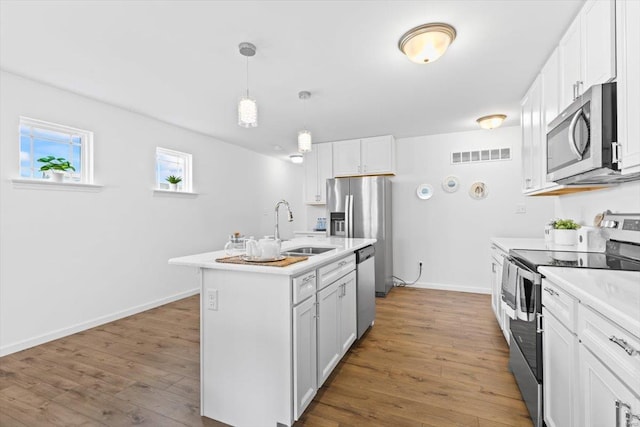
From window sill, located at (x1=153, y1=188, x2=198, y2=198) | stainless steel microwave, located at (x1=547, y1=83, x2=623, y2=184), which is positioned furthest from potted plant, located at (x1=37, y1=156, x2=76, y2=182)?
stainless steel microwave, located at (x1=547, y1=83, x2=623, y2=184)

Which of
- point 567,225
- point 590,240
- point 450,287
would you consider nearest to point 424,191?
point 450,287

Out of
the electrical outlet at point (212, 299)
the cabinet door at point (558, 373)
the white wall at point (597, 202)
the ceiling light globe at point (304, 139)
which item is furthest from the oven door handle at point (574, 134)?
the electrical outlet at point (212, 299)

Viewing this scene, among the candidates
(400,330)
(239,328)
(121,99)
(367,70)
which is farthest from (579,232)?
(121,99)

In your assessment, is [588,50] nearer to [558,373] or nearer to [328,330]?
[558,373]

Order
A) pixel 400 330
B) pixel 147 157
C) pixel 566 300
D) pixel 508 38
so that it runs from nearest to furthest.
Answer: pixel 566 300
pixel 508 38
pixel 400 330
pixel 147 157

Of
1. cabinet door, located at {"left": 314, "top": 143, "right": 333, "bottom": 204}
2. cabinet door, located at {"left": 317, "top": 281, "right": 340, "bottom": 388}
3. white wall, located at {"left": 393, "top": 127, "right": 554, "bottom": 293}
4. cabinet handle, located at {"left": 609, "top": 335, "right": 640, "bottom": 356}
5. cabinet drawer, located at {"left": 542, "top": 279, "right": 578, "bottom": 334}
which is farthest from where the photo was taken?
cabinet door, located at {"left": 314, "top": 143, "right": 333, "bottom": 204}

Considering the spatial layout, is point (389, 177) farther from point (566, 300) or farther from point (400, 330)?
point (566, 300)

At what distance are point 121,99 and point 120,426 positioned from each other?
3.10m

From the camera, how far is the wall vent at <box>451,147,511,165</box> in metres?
4.41

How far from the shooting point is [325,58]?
2463 mm

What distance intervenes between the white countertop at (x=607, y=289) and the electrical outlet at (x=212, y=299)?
1.78m

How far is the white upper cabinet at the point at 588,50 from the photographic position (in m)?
1.55

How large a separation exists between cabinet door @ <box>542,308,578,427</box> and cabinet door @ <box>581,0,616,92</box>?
4.29 feet

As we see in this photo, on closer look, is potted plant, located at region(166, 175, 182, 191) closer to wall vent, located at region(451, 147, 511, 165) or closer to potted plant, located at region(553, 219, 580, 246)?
wall vent, located at region(451, 147, 511, 165)
